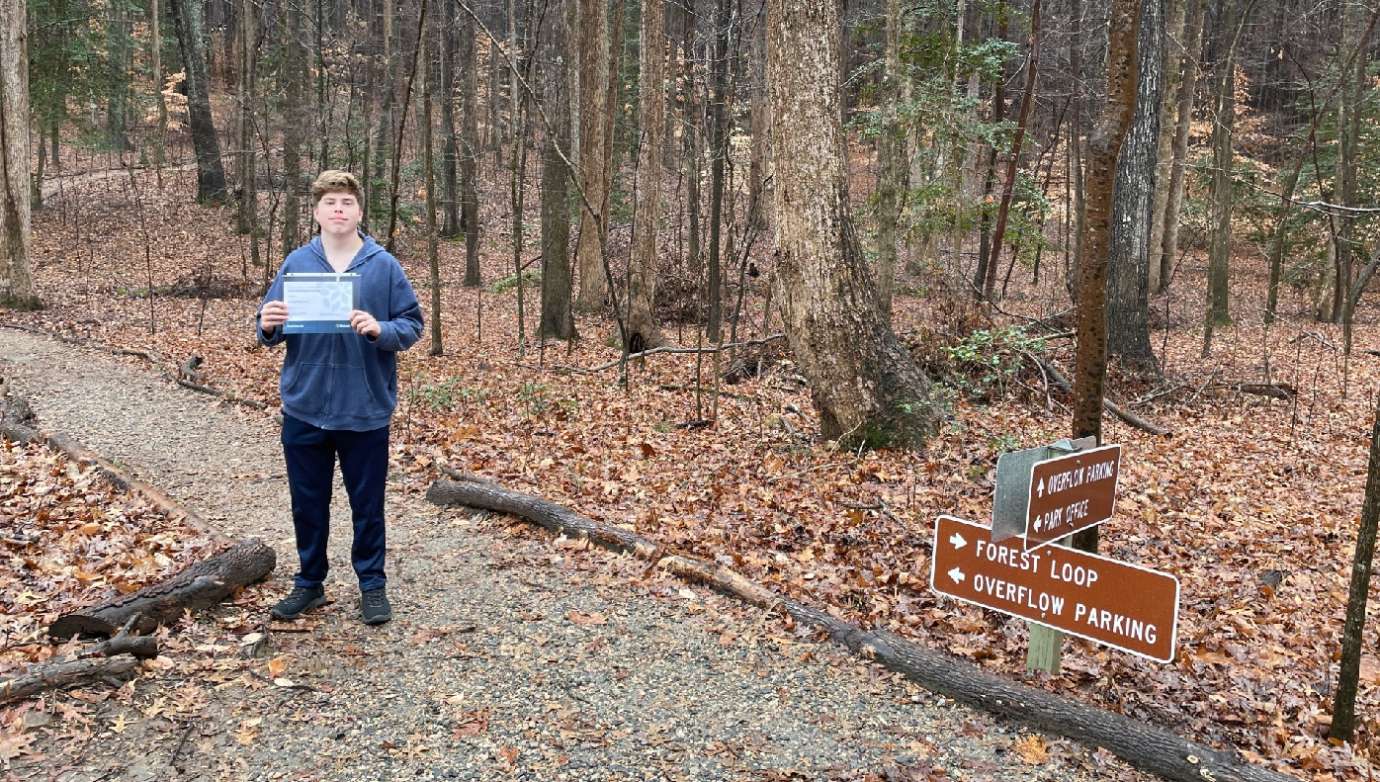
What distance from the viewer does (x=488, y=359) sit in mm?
13234

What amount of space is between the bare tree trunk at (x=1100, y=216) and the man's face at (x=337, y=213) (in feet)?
11.3

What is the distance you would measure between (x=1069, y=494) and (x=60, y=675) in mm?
4090

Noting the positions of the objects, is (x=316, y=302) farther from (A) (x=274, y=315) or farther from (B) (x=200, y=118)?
(B) (x=200, y=118)

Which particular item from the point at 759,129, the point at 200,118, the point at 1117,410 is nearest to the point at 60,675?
the point at 1117,410

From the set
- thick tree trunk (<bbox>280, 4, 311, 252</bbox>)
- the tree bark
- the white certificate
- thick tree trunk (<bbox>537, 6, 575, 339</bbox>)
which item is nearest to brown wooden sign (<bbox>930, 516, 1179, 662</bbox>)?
the tree bark

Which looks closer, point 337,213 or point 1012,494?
point 1012,494

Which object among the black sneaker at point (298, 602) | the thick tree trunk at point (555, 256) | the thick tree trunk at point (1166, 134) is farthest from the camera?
the thick tree trunk at point (1166, 134)

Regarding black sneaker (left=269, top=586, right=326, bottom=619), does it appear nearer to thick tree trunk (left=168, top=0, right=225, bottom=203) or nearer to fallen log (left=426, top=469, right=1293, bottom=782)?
fallen log (left=426, top=469, right=1293, bottom=782)

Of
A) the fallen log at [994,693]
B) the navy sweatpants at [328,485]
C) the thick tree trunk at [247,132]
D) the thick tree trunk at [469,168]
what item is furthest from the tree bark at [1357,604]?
the thick tree trunk at [247,132]

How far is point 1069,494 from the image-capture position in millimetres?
3523

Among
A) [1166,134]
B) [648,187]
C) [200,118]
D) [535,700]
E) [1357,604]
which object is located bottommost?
[535,700]

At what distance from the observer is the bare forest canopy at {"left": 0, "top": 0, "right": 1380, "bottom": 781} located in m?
4.98

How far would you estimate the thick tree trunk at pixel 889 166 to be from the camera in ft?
41.0

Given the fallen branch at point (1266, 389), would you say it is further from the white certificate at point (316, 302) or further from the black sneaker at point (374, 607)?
the white certificate at point (316, 302)
